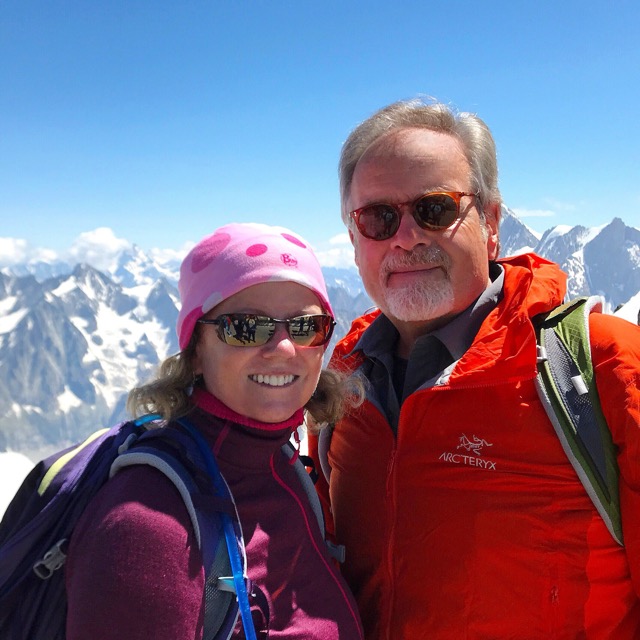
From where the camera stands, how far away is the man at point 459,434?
346 centimetres

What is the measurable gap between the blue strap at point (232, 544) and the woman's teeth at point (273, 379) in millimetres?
473

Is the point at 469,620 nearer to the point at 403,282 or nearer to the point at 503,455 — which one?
the point at 503,455

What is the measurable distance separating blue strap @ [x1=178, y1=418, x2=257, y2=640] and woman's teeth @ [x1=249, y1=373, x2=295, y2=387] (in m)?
0.47

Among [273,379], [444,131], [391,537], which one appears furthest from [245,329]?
[444,131]

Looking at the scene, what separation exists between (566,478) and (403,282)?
1.81 meters

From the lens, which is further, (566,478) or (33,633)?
(566,478)

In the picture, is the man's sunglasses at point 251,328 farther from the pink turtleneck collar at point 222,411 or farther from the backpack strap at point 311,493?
the backpack strap at point 311,493

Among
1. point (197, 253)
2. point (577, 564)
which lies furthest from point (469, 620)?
point (197, 253)

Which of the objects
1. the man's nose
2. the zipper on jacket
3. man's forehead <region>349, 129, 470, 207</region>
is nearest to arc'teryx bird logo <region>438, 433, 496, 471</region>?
the zipper on jacket

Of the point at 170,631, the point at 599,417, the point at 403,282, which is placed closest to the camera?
the point at 170,631

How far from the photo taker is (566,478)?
3.49m

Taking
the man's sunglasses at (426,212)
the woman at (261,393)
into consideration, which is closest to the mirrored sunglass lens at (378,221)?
the man's sunglasses at (426,212)

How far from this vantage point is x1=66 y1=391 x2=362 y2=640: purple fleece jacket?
95.8 inches

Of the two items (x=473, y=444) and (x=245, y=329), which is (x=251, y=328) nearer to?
(x=245, y=329)
